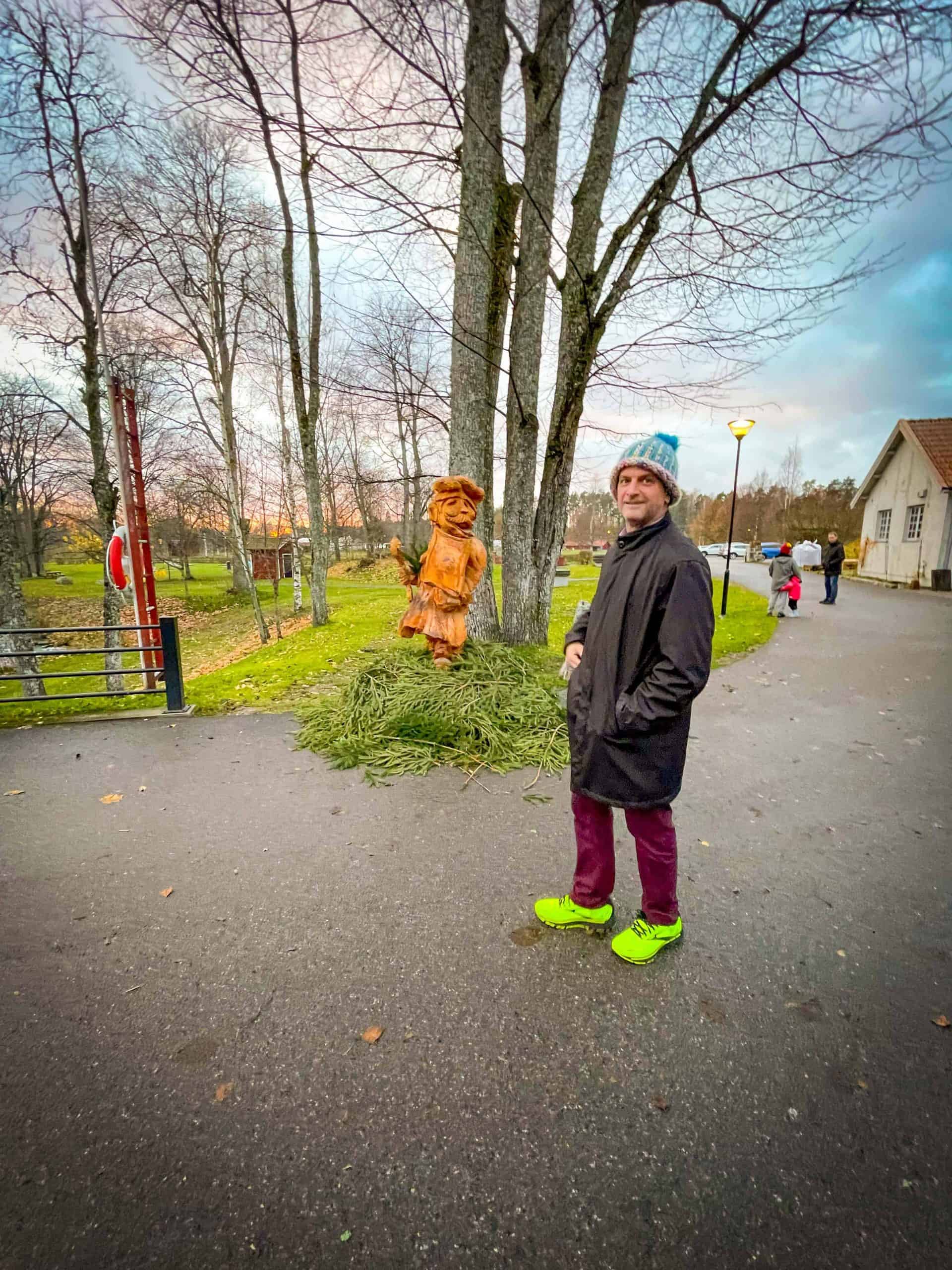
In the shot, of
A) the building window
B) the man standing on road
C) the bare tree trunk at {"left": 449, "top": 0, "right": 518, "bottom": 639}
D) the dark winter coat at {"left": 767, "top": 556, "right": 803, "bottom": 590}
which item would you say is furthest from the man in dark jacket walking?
the building window

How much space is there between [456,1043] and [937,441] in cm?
2536

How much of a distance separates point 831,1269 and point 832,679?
24.6ft

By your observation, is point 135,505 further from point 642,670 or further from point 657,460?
point 642,670

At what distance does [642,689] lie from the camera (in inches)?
80.5

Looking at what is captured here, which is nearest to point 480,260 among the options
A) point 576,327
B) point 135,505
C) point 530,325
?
point 530,325

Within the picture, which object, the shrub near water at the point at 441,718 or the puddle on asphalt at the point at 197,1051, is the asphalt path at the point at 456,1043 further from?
the shrub near water at the point at 441,718

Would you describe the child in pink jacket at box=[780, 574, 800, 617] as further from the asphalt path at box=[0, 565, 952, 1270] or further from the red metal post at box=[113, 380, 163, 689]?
the red metal post at box=[113, 380, 163, 689]

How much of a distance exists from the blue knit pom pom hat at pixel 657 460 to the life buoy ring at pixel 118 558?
6397mm

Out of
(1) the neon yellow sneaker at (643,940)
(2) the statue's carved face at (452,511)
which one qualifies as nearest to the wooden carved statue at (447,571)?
(2) the statue's carved face at (452,511)

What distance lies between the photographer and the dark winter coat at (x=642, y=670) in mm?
1966

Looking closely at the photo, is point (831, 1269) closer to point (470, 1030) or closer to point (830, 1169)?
point (830, 1169)

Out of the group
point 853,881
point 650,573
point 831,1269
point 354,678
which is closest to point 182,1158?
point 831,1269

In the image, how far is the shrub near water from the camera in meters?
4.42

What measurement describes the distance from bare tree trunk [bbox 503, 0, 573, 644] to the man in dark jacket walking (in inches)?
208
